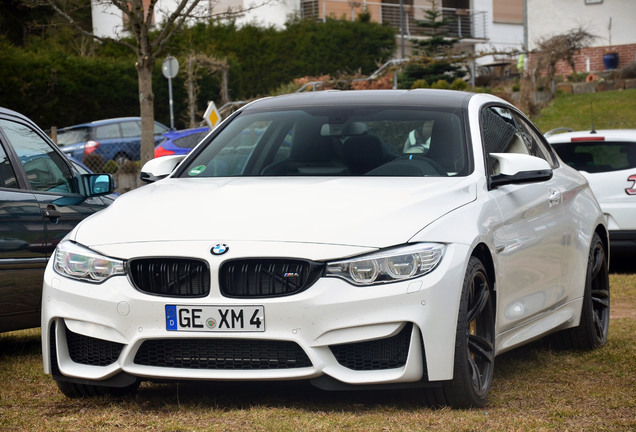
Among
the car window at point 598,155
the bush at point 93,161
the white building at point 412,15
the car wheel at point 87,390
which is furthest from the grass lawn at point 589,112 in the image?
the car wheel at point 87,390

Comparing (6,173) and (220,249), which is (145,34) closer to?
(6,173)

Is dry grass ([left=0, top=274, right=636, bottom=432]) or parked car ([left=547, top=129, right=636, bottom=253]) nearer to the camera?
dry grass ([left=0, top=274, right=636, bottom=432])

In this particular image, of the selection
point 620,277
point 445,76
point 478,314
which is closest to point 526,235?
point 478,314

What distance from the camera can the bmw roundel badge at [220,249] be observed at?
190 inches

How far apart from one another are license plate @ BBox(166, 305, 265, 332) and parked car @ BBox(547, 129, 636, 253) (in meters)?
8.41

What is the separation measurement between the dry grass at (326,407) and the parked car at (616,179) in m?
6.08

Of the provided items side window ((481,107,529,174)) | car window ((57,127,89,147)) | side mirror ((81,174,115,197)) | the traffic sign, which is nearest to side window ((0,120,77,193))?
side mirror ((81,174,115,197))

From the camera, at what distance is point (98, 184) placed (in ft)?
24.5

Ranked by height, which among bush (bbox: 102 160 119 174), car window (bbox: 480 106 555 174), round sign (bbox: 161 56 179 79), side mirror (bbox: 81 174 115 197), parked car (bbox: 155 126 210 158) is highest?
round sign (bbox: 161 56 179 79)

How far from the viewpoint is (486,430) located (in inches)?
184

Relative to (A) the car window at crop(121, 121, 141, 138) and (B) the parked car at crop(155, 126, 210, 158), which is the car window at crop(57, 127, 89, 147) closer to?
(A) the car window at crop(121, 121, 141, 138)

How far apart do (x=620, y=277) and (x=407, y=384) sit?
7955 millimetres

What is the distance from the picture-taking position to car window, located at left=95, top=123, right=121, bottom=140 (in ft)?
93.3

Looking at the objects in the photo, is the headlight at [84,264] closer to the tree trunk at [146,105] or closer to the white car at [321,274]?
the white car at [321,274]
